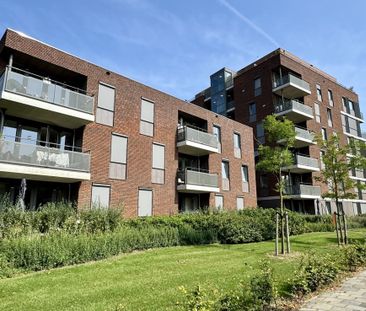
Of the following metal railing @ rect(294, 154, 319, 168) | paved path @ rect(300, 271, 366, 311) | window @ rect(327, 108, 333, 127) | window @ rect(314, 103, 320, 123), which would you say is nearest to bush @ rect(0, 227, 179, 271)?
paved path @ rect(300, 271, 366, 311)

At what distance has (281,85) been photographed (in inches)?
1304

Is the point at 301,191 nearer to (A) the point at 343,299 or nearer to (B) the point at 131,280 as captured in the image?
(A) the point at 343,299

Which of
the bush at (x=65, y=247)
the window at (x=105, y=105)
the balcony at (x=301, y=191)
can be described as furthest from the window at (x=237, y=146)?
the bush at (x=65, y=247)

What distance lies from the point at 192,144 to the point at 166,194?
161 inches

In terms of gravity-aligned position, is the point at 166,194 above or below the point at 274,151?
below

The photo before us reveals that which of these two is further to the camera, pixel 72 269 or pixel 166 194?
pixel 166 194

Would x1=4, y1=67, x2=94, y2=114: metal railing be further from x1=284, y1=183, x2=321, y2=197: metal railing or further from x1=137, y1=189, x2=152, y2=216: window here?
x1=284, y1=183, x2=321, y2=197: metal railing

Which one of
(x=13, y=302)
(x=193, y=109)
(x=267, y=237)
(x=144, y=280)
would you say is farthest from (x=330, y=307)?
(x=193, y=109)

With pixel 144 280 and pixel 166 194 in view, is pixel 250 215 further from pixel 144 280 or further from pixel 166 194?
pixel 144 280

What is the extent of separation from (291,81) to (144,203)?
2144 cm

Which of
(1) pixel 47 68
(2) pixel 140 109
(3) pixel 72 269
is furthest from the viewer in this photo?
(2) pixel 140 109

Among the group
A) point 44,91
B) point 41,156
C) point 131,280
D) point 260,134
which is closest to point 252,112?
point 260,134

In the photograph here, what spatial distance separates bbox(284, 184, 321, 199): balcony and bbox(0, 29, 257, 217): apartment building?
738cm

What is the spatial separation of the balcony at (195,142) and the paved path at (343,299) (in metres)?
16.0
